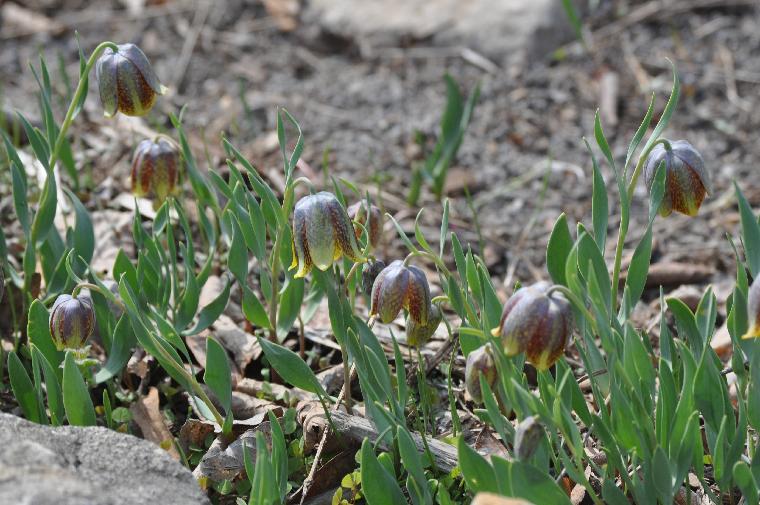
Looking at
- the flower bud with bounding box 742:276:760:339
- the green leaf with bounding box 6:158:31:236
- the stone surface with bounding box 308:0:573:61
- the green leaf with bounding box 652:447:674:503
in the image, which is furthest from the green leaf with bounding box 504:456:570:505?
the stone surface with bounding box 308:0:573:61

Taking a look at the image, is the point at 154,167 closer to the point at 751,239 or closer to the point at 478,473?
the point at 478,473

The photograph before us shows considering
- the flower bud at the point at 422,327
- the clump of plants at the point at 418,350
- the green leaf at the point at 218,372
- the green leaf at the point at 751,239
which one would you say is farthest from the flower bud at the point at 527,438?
the green leaf at the point at 218,372

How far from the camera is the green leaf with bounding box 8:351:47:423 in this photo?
7.27 feet

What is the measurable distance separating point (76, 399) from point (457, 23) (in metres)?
3.37

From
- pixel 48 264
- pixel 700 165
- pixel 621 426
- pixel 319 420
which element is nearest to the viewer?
pixel 621 426

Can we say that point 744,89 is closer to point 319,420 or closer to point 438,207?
point 438,207

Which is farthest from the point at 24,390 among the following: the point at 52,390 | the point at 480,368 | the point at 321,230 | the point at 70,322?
the point at 480,368

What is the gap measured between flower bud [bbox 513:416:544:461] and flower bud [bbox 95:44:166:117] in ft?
4.31

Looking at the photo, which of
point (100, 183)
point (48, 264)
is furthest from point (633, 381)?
point (100, 183)

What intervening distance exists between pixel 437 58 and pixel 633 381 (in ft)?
10.6

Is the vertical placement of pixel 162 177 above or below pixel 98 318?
above

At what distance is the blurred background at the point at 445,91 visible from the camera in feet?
12.6

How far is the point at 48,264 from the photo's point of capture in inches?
107

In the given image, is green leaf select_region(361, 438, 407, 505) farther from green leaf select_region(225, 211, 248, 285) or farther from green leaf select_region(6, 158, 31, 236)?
green leaf select_region(6, 158, 31, 236)
